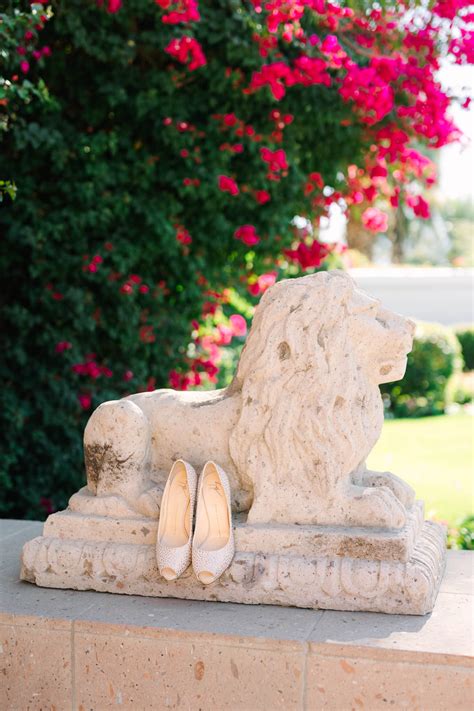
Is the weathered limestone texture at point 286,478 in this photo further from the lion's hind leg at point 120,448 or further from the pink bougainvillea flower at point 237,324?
A: the pink bougainvillea flower at point 237,324

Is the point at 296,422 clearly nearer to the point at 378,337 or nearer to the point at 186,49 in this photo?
the point at 378,337

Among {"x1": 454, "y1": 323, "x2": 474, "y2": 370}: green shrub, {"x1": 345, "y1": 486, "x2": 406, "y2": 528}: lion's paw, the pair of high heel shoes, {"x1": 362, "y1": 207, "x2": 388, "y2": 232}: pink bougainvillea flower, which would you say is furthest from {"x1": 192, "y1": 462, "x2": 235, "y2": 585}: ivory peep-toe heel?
{"x1": 454, "y1": 323, "x2": 474, "y2": 370}: green shrub

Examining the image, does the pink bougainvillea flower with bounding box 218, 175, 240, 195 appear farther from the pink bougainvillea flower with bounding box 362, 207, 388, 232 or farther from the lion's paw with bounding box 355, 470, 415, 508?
the lion's paw with bounding box 355, 470, 415, 508

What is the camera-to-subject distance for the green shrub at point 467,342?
1266 centimetres

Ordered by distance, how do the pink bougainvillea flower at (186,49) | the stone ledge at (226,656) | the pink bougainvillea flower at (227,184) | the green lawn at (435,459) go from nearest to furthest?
the stone ledge at (226,656) < the pink bougainvillea flower at (186,49) < the pink bougainvillea flower at (227,184) < the green lawn at (435,459)

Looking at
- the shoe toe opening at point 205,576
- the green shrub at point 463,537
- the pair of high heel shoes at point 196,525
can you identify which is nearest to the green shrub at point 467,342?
the green shrub at point 463,537

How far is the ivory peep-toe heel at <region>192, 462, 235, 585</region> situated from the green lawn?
8.03 feet

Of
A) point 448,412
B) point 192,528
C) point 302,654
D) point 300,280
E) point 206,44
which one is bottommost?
point 448,412

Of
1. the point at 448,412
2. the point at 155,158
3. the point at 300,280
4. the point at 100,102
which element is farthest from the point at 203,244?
the point at 448,412

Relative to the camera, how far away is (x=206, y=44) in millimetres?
4840

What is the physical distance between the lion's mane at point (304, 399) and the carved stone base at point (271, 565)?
161 mm

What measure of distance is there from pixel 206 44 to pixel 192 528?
2.92 m

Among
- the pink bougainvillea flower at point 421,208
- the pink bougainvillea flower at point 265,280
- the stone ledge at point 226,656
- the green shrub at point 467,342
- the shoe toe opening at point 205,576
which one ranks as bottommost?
the green shrub at point 467,342

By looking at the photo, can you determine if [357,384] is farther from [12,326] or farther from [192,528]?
[12,326]
